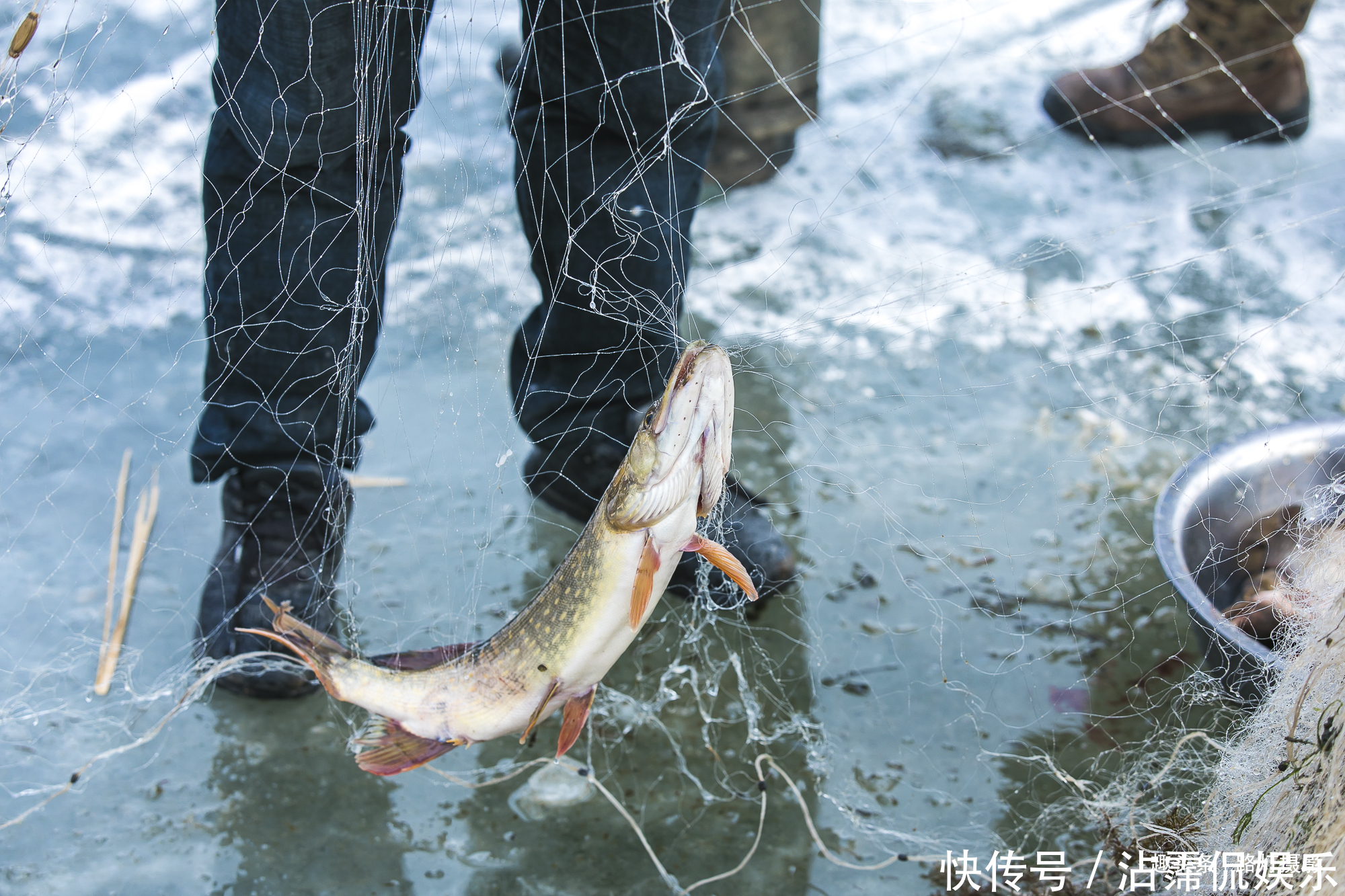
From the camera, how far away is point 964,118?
16.3 ft

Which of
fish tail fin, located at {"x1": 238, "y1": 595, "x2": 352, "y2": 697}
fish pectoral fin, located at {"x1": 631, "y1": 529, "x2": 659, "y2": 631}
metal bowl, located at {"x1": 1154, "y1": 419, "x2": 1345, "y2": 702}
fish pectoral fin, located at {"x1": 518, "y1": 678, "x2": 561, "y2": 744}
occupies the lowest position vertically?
metal bowl, located at {"x1": 1154, "y1": 419, "x2": 1345, "y2": 702}

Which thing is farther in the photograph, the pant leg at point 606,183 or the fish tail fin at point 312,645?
the pant leg at point 606,183

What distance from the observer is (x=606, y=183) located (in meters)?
2.17

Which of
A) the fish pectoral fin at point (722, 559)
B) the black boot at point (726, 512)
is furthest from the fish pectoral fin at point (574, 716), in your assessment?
the black boot at point (726, 512)

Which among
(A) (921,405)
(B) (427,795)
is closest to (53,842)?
(B) (427,795)

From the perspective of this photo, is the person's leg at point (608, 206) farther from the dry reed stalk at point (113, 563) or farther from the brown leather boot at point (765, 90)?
the brown leather boot at point (765, 90)

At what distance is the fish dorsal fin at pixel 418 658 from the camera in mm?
1841

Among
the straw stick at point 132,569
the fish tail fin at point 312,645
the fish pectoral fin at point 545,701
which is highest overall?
the fish tail fin at point 312,645

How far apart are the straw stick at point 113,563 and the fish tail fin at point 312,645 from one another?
830 millimetres

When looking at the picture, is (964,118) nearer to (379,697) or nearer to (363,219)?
(363,219)

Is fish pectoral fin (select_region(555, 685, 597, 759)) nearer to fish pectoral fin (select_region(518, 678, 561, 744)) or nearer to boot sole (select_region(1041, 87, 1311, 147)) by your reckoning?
fish pectoral fin (select_region(518, 678, 561, 744))

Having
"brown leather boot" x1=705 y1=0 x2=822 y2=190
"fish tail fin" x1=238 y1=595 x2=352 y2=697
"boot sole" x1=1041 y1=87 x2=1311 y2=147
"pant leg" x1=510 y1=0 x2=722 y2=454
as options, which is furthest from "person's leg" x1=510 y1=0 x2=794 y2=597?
"boot sole" x1=1041 y1=87 x2=1311 y2=147

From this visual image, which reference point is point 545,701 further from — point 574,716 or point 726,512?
point 726,512

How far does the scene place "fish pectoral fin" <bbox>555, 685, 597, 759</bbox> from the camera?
5.89ft
